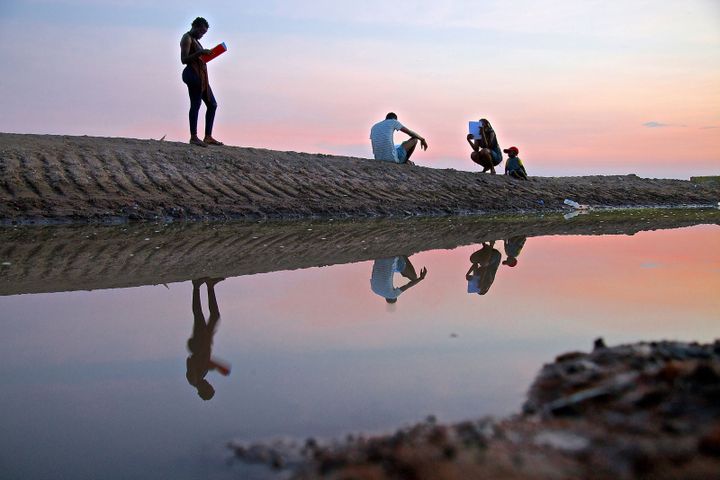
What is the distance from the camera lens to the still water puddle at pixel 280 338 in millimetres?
2338

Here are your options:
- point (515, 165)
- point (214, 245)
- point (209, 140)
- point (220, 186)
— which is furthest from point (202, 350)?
point (515, 165)

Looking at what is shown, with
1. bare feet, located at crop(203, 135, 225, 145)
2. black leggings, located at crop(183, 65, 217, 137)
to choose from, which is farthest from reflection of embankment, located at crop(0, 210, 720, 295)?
bare feet, located at crop(203, 135, 225, 145)

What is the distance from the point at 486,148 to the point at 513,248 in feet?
25.8

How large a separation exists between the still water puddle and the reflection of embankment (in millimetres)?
48

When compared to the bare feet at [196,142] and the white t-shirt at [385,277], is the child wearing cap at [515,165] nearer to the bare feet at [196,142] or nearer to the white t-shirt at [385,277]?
the bare feet at [196,142]

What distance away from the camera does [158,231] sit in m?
7.76

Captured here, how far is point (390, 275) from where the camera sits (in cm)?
524

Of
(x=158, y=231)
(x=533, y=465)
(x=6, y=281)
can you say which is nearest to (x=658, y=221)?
(x=158, y=231)

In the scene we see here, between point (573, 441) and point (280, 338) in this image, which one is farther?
point (280, 338)

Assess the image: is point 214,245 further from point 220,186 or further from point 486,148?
point 486,148

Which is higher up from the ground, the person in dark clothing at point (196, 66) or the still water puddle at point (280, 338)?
the person in dark clothing at point (196, 66)

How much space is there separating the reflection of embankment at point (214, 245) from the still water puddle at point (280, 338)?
0.05 metres

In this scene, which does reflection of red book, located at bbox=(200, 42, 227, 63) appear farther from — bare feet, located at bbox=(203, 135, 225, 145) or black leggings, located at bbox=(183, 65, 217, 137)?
bare feet, located at bbox=(203, 135, 225, 145)

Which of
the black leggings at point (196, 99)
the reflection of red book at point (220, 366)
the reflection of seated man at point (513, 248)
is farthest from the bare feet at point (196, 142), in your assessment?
the reflection of red book at point (220, 366)
